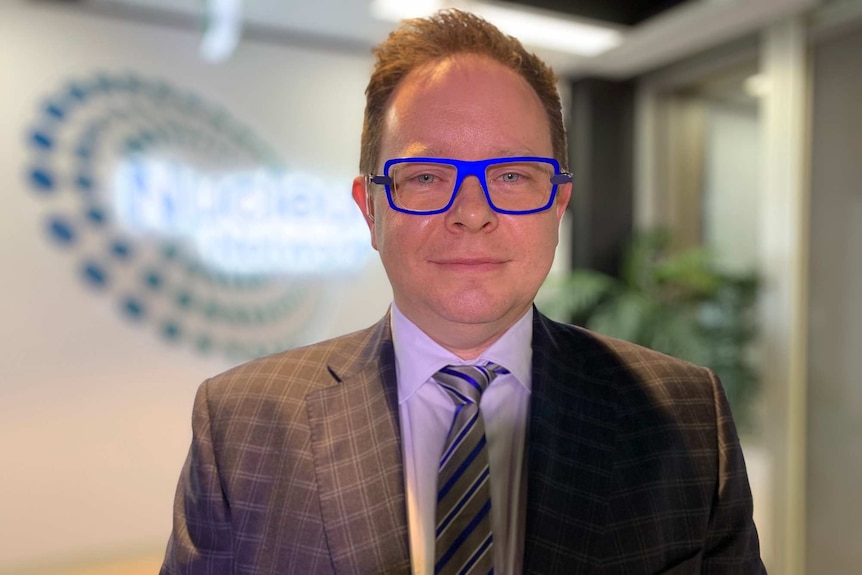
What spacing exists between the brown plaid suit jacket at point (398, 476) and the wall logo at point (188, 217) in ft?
8.25

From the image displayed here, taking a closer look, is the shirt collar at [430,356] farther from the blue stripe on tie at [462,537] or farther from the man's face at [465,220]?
Result: the blue stripe on tie at [462,537]

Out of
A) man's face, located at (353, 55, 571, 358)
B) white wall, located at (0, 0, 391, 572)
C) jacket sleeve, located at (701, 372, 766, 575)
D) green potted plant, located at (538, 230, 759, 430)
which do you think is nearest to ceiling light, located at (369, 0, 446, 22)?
white wall, located at (0, 0, 391, 572)

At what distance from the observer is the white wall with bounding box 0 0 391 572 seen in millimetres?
3045

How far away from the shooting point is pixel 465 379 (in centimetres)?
104

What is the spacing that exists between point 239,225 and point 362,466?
9.04 feet

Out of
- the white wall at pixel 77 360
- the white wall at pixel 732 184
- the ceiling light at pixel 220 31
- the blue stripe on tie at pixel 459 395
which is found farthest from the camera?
the white wall at pixel 732 184

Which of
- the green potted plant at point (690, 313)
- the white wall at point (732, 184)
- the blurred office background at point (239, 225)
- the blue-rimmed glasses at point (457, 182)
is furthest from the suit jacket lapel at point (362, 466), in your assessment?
the white wall at point (732, 184)

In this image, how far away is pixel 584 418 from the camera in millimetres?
1017

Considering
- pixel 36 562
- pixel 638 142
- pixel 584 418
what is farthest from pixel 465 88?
pixel 638 142

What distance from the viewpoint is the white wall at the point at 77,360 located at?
304cm

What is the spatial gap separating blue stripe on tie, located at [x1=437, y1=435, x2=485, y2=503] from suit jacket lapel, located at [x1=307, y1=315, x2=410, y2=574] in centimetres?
6

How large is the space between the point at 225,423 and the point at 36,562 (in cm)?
286

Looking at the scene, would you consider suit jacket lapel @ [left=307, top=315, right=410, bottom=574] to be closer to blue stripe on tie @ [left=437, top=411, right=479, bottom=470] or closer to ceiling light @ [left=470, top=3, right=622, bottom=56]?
blue stripe on tie @ [left=437, top=411, right=479, bottom=470]

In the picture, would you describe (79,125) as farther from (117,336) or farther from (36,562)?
(36,562)
